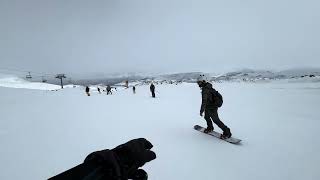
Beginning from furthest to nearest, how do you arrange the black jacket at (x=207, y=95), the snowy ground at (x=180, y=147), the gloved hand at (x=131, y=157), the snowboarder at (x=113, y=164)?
the black jacket at (x=207, y=95) < the snowy ground at (x=180, y=147) < the gloved hand at (x=131, y=157) < the snowboarder at (x=113, y=164)

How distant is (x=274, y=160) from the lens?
17.2 ft

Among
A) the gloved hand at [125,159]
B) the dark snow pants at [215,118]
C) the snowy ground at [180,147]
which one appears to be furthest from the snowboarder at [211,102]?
the gloved hand at [125,159]

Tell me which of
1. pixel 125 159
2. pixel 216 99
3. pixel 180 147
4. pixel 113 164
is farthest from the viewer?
pixel 216 99

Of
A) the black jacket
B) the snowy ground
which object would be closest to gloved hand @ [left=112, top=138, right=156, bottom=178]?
the snowy ground

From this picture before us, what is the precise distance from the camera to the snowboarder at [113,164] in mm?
1482

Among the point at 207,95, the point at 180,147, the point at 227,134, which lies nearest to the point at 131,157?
the point at 180,147

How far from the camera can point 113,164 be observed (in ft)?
5.06

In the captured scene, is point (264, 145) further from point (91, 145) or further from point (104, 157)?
point (104, 157)

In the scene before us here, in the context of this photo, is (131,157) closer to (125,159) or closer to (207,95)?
(125,159)

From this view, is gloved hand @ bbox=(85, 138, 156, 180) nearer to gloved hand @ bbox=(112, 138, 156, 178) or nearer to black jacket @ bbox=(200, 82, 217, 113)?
gloved hand @ bbox=(112, 138, 156, 178)

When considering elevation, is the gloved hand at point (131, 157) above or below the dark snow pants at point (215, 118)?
above

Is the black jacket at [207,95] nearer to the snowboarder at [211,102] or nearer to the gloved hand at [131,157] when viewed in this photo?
the snowboarder at [211,102]

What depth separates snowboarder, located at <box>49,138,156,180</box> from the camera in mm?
1482

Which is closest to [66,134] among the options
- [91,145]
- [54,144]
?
[54,144]
